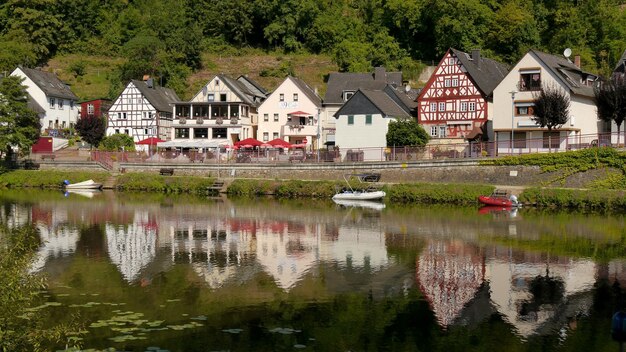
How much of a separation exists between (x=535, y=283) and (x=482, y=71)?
48.0 m

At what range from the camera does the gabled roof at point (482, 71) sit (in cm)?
6969

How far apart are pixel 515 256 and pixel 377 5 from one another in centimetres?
8541

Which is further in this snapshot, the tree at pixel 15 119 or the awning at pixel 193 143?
the awning at pixel 193 143

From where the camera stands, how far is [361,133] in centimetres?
6950

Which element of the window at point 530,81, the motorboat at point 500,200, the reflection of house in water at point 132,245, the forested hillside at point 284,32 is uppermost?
the forested hillside at point 284,32

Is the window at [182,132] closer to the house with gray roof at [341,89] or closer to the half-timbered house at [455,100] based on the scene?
the house with gray roof at [341,89]

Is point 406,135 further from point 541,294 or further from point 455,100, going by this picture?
point 541,294

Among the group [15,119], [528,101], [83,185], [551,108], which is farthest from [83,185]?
[551,108]

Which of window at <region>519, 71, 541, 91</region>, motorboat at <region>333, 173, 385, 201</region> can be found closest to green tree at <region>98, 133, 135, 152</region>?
motorboat at <region>333, 173, 385, 201</region>

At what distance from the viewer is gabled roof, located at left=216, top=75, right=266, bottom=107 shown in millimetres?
81312

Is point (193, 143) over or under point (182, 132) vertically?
under

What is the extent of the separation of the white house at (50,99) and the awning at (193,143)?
1445 cm

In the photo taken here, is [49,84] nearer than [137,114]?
No

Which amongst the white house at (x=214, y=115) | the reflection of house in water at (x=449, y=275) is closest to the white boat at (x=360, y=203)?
the reflection of house in water at (x=449, y=275)
